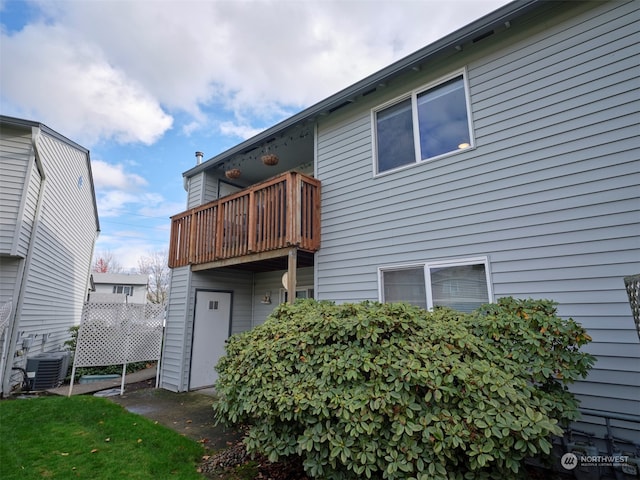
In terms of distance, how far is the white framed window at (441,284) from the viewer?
4254mm

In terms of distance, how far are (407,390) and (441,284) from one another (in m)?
2.27

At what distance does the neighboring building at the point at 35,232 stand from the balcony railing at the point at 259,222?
3.62 m

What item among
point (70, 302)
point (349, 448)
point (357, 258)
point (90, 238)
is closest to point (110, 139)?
point (90, 238)

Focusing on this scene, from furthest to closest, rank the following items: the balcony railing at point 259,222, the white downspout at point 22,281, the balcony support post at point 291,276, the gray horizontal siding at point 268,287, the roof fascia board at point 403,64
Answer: the gray horizontal siding at point 268,287 → the white downspout at point 22,281 → the balcony railing at point 259,222 → the balcony support post at point 291,276 → the roof fascia board at point 403,64

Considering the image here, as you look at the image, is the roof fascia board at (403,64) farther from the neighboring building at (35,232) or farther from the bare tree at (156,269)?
the bare tree at (156,269)

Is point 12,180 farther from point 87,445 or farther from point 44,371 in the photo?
point 87,445

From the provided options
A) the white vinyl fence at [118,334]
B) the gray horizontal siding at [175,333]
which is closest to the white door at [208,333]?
the gray horizontal siding at [175,333]

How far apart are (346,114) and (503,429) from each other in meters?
5.44

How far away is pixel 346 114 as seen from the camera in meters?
6.17

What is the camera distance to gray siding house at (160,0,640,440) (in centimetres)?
344

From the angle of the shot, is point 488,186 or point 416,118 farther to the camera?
point 416,118

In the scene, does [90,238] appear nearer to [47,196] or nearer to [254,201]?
[47,196]

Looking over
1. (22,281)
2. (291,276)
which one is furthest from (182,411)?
(22,281)

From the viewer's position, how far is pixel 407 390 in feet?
8.60
